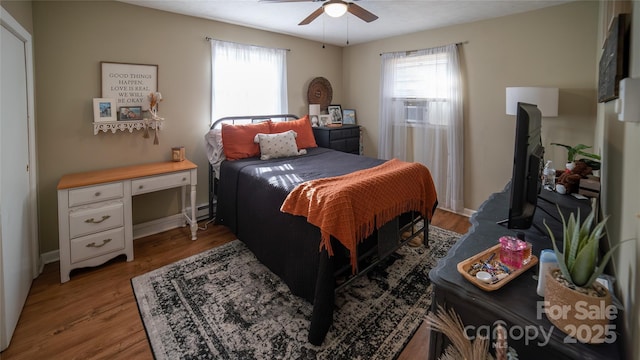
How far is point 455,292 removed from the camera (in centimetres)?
103

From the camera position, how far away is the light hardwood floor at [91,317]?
5.95 feet

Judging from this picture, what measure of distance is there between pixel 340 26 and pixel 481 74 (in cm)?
185

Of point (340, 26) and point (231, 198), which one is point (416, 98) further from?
point (231, 198)

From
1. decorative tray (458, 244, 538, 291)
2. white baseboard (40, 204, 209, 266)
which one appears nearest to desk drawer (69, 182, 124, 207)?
white baseboard (40, 204, 209, 266)

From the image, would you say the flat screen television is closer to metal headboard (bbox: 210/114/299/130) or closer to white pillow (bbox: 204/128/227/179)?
white pillow (bbox: 204/128/227/179)

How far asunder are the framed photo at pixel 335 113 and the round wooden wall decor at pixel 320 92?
0.11 meters

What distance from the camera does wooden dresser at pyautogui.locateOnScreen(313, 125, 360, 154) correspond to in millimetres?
4387

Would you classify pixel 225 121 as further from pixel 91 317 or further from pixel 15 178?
pixel 91 317

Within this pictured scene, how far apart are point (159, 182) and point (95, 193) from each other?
526 millimetres

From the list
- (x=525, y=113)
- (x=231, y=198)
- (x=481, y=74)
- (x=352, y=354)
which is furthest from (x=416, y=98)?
(x=352, y=354)

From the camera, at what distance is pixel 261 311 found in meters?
2.15

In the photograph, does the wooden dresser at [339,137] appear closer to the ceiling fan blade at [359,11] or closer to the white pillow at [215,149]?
the white pillow at [215,149]

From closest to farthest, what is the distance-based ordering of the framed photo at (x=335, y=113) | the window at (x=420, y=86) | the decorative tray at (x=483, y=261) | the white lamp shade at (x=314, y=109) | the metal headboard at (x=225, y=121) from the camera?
the decorative tray at (x=483, y=261)
the metal headboard at (x=225, y=121)
the window at (x=420, y=86)
the white lamp shade at (x=314, y=109)
the framed photo at (x=335, y=113)

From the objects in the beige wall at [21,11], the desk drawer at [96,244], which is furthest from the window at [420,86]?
the beige wall at [21,11]
